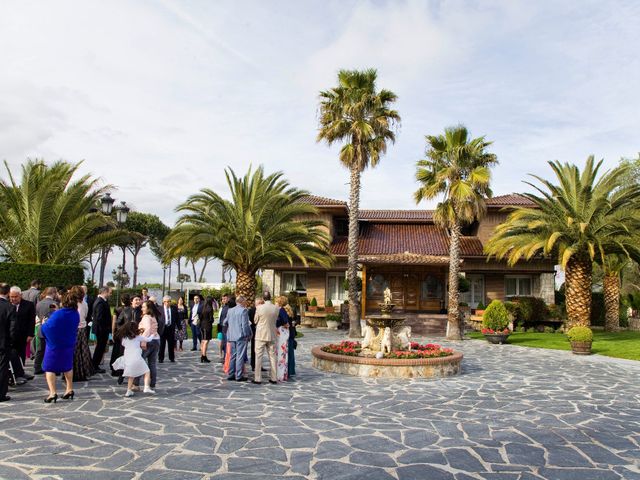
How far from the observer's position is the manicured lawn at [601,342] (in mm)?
18734

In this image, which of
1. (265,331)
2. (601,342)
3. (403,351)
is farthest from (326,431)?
(601,342)

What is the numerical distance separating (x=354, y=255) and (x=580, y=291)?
33.7 ft

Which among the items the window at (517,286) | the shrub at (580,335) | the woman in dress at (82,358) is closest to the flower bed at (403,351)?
the woman in dress at (82,358)

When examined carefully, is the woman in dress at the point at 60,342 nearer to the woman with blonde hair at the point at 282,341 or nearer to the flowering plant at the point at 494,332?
the woman with blonde hair at the point at 282,341

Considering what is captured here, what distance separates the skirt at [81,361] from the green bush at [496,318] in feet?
53.1

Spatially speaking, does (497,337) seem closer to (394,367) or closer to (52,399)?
(394,367)

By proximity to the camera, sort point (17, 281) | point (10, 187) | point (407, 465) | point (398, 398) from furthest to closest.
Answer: point (10, 187)
point (17, 281)
point (398, 398)
point (407, 465)

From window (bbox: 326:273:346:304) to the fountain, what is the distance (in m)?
17.4

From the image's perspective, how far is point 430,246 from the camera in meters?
33.5

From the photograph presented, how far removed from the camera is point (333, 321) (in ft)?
92.4

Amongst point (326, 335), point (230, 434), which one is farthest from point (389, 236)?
point (230, 434)

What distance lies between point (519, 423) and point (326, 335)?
16.4m

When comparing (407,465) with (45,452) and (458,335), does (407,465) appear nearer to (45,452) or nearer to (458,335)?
(45,452)

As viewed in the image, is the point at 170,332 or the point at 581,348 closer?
the point at 170,332
